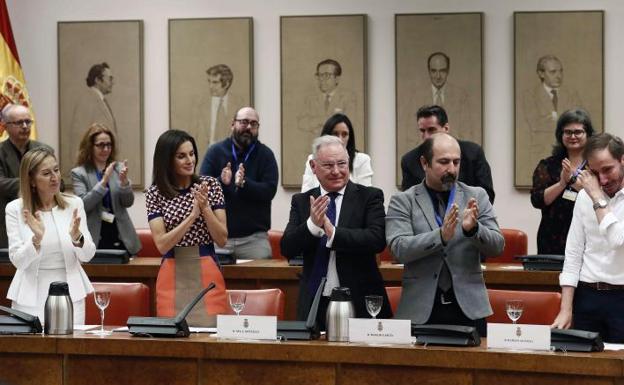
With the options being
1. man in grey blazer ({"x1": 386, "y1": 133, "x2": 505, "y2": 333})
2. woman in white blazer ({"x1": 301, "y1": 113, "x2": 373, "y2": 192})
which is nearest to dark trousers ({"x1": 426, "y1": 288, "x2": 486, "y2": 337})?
man in grey blazer ({"x1": 386, "y1": 133, "x2": 505, "y2": 333})

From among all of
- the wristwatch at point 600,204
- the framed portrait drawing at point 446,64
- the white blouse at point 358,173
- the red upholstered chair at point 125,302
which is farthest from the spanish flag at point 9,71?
the wristwatch at point 600,204

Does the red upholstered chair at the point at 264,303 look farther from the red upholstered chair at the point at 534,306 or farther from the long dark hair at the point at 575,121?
the long dark hair at the point at 575,121

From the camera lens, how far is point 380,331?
383 centimetres

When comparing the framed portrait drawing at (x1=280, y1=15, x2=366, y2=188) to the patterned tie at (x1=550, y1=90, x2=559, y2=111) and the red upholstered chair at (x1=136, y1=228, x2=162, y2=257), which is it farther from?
the red upholstered chair at (x1=136, y1=228, x2=162, y2=257)

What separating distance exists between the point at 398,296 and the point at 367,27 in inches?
157

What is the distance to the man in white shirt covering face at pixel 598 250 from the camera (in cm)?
404

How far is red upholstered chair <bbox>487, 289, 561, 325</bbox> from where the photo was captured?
4498mm

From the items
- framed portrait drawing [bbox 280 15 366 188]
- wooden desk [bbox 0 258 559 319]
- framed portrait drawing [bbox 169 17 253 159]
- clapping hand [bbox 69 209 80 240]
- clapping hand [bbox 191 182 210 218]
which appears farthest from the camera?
framed portrait drawing [bbox 169 17 253 159]

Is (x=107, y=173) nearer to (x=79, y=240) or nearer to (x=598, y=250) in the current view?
(x=79, y=240)

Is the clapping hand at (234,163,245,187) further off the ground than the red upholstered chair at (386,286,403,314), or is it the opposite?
the clapping hand at (234,163,245,187)

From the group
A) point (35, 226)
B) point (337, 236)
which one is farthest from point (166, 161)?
point (337, 236)

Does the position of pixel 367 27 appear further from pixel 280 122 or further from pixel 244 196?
pixel 244 196

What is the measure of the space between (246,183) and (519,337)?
3.19 meters

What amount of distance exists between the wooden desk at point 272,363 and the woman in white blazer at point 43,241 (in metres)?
0.69
